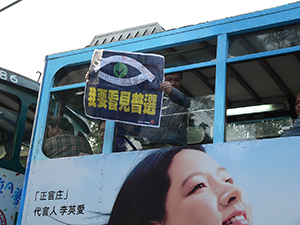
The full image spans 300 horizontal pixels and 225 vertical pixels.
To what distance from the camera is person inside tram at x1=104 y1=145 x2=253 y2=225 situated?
3172mm

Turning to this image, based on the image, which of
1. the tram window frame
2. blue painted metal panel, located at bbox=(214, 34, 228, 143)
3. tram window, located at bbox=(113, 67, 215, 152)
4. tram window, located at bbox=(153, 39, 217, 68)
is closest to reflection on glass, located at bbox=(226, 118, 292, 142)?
blue painted metal panel, located at bbox=(214, 34, 228, 143)

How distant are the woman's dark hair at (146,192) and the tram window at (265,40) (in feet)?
2.97

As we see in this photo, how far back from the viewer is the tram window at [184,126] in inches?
144

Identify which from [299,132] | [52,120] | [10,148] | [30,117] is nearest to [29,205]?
[52,120]

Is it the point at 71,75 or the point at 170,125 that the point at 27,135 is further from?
the point at 170,125

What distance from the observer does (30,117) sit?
5.68m

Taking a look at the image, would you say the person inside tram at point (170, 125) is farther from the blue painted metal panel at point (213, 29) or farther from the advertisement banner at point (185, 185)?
the blue painted metal panel at point (213, 29)

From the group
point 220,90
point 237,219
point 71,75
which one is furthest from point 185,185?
point 71,75

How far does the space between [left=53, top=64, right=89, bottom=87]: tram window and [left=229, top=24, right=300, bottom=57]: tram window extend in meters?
1.56

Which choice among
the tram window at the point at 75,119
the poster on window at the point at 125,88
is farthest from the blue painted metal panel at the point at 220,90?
the tram window at the point at 75,119

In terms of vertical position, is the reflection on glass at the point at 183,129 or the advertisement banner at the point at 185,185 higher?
the reflection on glass at the point at 183,129

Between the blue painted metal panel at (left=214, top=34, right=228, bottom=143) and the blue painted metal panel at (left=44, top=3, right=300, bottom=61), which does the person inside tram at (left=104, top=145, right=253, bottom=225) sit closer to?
the blue painted metal panel at (left=214, top=34, right=228, bottom=143)

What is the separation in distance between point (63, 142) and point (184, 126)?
1296 mm

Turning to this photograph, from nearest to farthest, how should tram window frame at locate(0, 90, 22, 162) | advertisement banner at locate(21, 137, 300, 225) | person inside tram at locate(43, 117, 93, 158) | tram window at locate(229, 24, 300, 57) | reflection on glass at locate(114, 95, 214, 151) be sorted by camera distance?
advertisement banner at locate(21, 137, 300, 225)
tram window at locate(229, 24, 300, 57)
reflection on glass at locate(114, 95, 214, 151)
person inside tram at locate(43, 117, 93, 158)
tram window frame at locate(0, 90, 22, 162)
